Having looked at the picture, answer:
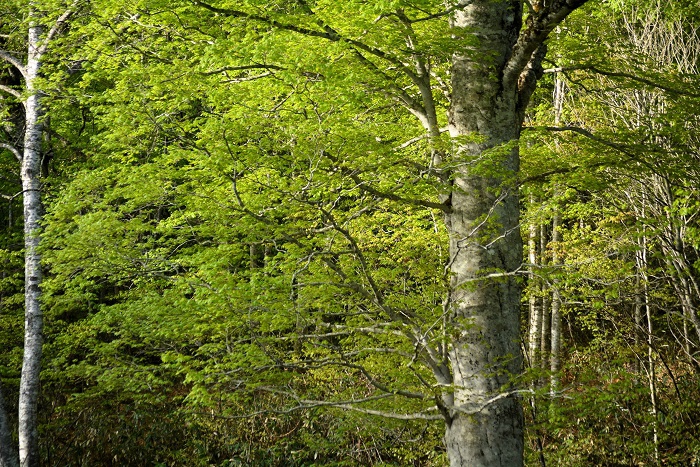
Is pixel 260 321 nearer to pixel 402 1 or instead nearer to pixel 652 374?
pixel 402 1

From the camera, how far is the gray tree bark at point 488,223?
572 centimetres

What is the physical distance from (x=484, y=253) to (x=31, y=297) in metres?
6.76

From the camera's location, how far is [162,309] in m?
6.07

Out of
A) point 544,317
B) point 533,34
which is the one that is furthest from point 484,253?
point 544,317

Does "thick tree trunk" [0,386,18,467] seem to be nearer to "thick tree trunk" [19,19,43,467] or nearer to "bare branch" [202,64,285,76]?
"thick tree trunk" [19,19,43,467]

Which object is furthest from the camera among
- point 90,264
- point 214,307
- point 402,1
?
point 90,264

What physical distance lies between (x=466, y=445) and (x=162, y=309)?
121 inches

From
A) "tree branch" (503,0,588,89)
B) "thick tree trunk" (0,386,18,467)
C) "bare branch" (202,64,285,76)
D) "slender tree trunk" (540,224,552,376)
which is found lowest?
"thick tree trunk" (0,386,18,467)

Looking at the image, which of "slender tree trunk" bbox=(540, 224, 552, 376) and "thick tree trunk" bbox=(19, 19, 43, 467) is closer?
"thick tree trunk" bbox=(19, 19, 43, 467)

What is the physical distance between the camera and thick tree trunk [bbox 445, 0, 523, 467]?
226 inches

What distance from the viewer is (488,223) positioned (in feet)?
18.6

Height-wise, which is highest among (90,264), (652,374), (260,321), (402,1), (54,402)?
(402,1)

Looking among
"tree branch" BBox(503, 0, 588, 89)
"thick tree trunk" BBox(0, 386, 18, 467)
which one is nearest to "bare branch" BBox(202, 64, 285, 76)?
"tree branch" BBox(503, 0, 588, 89)

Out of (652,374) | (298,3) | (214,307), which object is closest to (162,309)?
(214,307)
